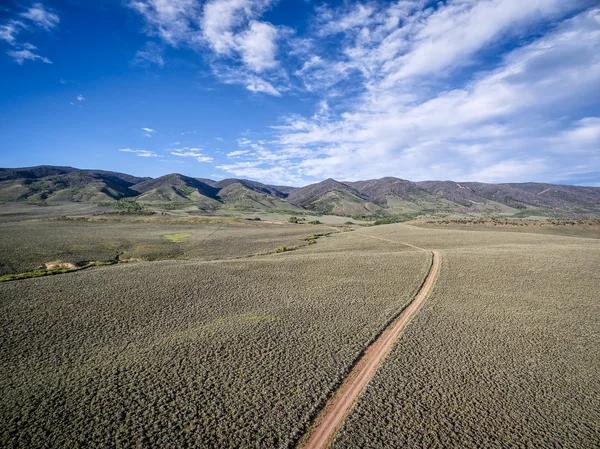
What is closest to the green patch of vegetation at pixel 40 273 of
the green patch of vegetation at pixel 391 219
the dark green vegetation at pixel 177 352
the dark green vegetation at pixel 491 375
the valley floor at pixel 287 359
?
the dark green vegetation at pixel 177 352

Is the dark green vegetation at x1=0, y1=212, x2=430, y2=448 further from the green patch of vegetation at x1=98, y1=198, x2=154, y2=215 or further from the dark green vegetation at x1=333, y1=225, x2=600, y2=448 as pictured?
the green patch of vegetation at x1=98, y1=198, x2=154, y2=215

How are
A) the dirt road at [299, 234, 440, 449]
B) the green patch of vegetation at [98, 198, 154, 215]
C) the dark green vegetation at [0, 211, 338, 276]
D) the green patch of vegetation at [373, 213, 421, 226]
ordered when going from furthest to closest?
the green patch of vegetation at [373, 213, 421, 226] → the green patch of vegetation at [98, 198, 154, 215] → the dark green vegetation at [0, 211, 338, 276] → the dirt road at [299, 234, 440, 449]

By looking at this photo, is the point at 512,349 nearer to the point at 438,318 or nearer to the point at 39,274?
the point at 438,318

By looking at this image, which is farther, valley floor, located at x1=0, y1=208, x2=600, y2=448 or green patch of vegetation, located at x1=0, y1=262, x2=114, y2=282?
green patch of vegetation, located at x1=0, y1=262, x2=114, y2=282

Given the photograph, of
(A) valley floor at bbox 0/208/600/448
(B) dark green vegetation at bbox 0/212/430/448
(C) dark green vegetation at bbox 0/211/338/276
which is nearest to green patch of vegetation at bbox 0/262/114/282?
(C) dark green vegetation at bbox 0/211/338/276

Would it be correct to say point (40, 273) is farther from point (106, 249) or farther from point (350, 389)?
point (350, 389)

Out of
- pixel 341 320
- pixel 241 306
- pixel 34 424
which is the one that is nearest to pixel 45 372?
pixel 34 424
